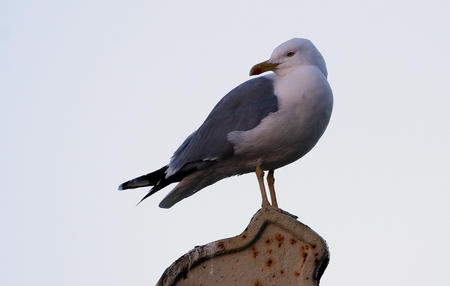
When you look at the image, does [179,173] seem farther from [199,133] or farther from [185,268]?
[185,268]

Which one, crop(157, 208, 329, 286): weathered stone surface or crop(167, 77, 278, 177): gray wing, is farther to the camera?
→ crop(167, 77, 278, 177): gray wing

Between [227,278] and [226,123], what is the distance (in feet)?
8.14

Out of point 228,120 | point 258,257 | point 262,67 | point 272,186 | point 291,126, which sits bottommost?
point 258,257

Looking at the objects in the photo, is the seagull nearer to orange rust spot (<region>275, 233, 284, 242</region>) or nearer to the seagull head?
the seagull head

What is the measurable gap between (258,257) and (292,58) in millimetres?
2956

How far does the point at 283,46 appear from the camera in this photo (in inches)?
241

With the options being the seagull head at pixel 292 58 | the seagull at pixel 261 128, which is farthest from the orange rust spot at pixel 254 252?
the seagull head at pixel 292 58

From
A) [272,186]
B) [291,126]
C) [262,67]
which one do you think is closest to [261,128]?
[291,126]

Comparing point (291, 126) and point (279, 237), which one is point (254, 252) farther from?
point (291, 126)

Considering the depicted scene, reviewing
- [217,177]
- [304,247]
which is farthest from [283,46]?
[304,247]

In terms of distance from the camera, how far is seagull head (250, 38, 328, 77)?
19.8ft

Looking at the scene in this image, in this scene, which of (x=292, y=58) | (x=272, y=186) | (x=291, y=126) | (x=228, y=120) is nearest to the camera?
(x=291, y=126)

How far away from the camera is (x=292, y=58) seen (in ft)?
19.8

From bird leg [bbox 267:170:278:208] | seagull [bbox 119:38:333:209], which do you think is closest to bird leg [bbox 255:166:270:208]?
seagull [bbox 119:38:333:209]
